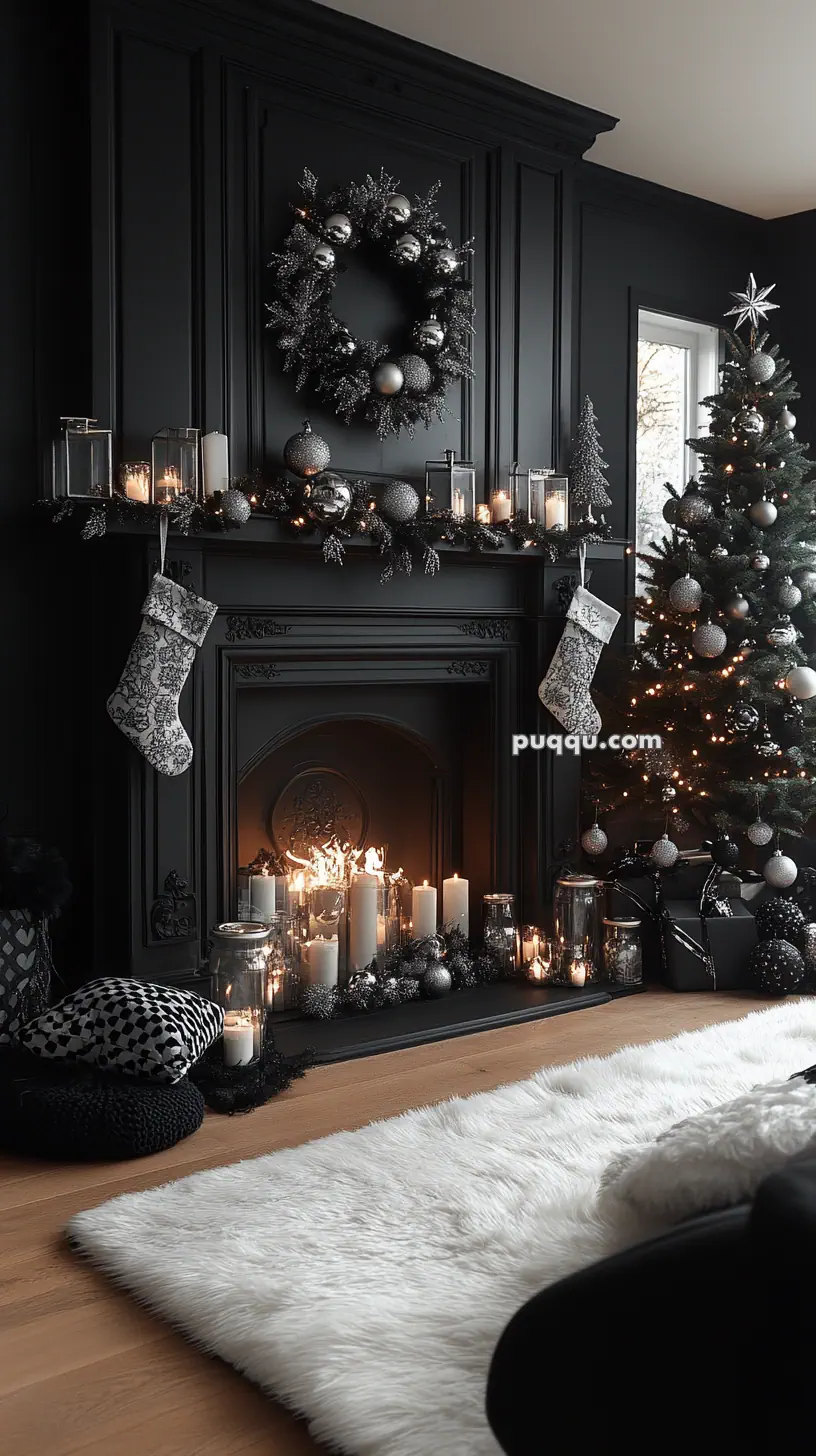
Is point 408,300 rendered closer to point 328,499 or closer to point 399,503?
point 399,503

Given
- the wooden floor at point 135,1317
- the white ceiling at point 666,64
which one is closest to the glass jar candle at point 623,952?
the wooden floor at point 135,1317

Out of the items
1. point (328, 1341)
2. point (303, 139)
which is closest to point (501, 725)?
point (303, 139)

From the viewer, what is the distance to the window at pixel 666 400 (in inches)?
206

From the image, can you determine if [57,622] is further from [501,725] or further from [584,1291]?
[584,1291]

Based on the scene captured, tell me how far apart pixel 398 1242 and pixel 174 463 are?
6.63 feet

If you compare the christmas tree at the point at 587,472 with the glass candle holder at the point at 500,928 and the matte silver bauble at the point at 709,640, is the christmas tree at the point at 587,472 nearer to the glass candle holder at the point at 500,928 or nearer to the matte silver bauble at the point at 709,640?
the matte silver bauble at the point at 709,640

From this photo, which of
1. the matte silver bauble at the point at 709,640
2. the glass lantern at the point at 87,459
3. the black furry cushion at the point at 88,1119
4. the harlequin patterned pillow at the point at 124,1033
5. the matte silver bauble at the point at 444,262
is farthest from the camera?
the matte silver bauble at the point at 709,640

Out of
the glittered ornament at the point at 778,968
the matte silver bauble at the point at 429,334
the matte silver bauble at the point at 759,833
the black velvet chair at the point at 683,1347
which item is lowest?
the glittered ornament at the point at 778,968

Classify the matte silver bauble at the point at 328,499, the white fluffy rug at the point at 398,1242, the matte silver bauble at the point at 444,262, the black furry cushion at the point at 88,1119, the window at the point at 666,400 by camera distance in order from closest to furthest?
the white fluffy rug at the point at 398,1242, the black furry cushion at the point at 88,1119, the matte silver bauble at the point at 328,499, the matte silver bauble at the point at 444,262, the window at the point at 666,400

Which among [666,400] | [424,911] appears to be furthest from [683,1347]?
[666,400]

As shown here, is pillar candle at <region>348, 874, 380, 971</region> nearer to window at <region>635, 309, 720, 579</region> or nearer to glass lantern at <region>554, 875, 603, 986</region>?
glass lantern at <region>554, 875, 603, 986</region>

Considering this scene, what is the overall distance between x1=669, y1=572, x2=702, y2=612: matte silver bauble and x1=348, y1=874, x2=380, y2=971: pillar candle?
1502 mm

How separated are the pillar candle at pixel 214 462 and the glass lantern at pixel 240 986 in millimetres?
1192

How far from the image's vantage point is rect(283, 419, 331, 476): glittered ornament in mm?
3547
